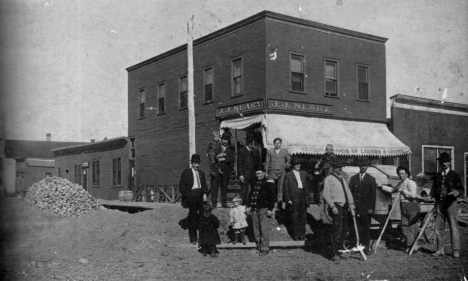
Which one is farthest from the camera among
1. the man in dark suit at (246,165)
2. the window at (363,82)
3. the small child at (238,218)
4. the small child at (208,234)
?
the window at (363,82)

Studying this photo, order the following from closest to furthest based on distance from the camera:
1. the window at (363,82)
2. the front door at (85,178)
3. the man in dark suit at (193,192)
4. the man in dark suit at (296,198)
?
the man in dark suit at (193,192), the man in dark suit at (296,198), the window at (363,82), the front door at (85,178)

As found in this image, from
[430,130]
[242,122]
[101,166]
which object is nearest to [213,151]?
[242,122]

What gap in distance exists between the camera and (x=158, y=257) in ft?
34.3

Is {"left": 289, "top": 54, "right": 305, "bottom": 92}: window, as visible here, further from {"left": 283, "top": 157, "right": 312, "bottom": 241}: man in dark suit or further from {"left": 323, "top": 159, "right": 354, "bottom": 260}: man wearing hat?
{"left": 323, "top": 159, "right": 354, "bottom": 260}: man wearing hat

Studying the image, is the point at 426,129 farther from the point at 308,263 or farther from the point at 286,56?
the point at 308,263

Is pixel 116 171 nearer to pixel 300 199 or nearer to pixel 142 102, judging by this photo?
pixel 142 102

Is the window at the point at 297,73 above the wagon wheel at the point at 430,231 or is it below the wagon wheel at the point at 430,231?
above

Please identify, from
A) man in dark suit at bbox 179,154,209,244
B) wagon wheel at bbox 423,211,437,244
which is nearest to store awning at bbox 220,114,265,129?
man in dark suit at bbox 179,154,209,244

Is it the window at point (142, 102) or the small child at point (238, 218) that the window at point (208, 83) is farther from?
the small child at point (238, 218)

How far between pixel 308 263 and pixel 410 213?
3080 millimetres

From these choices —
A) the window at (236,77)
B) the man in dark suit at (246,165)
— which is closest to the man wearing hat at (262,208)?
the man in dark suit at (246,165)

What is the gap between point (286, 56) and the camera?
19.6 m

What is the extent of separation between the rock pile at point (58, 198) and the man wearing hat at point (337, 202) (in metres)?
10.9

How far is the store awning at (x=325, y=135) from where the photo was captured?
1852cm
